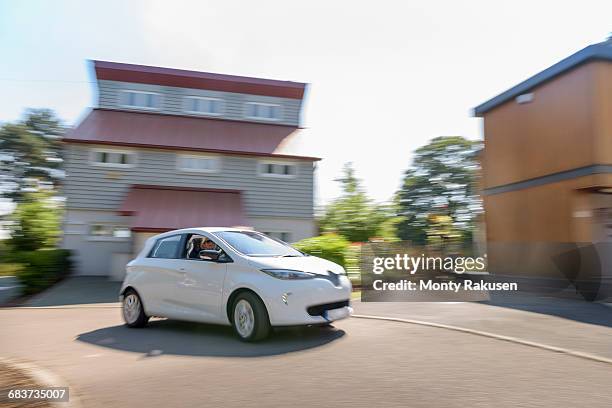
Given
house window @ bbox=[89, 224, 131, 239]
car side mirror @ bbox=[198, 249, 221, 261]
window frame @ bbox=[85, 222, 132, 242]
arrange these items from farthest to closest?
house window @ bbox=[89, 224, 131, 239] < window frame @ bbox=[85, 222, 132, 242] < car side mirror @ bbox=[198, 249, 221, 261]

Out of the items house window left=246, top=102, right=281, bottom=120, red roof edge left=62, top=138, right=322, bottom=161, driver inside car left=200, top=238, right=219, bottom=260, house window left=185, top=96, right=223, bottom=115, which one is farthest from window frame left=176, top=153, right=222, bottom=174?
driver inside car left=200, top=238, right=219, bottom=260

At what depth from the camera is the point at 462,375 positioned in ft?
16.4

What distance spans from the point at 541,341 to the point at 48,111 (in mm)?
53636

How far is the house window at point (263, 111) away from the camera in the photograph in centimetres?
2368

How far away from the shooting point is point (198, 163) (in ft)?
69.9

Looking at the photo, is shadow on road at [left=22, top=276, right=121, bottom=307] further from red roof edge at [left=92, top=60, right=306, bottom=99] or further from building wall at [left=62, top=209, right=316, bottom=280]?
red roof edge at [left=92, top=60, right=306, bottom=99]

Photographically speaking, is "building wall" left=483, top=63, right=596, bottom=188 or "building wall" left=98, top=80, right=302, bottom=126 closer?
"building wall" left=483, top=63, right=596, bottom=188

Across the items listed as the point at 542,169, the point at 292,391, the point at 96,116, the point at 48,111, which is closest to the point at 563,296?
the point at 542,169

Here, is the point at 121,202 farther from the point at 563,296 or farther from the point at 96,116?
the point at 563,296

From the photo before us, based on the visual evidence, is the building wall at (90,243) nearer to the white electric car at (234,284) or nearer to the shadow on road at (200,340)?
the shadow on road at (200,340)

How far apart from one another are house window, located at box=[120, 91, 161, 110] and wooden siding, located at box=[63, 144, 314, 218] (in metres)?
3.12

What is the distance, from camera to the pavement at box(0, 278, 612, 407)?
4410 millimetres

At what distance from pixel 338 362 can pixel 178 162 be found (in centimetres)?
1688

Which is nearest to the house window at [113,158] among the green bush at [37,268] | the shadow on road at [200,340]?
the green bush at [37,268]
